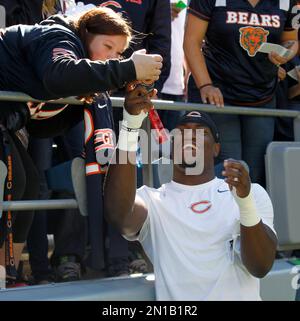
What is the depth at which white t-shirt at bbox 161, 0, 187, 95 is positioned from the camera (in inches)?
174

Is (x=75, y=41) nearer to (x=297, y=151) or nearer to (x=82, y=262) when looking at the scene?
(x=82, y=262)

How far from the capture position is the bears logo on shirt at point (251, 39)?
148 inches

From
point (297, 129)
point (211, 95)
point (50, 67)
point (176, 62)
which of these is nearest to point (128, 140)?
point (50, 67)

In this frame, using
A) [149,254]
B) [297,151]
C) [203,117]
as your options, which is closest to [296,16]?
[297,151]

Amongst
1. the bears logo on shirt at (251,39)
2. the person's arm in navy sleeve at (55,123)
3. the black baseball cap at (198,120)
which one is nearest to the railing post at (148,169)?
the black baseball cap at (198,120)

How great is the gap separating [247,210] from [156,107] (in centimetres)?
78

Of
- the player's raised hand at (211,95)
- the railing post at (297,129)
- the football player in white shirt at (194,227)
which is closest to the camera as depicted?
the football player in white shirt at (194,227)

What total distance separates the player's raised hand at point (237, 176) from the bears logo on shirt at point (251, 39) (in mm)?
1383

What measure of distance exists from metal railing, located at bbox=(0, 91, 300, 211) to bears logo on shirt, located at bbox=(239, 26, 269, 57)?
1.38 feet

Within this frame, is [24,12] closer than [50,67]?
No

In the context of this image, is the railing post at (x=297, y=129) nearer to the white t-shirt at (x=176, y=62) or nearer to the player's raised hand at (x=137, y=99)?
the white t-shirt at (x=176, y=62)

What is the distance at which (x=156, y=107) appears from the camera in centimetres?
315

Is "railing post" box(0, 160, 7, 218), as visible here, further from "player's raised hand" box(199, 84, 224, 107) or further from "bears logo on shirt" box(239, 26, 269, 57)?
"bears logo on shirt" box(239, 26, 269, 57)

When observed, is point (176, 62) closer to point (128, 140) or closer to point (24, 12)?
point (24, 12)
